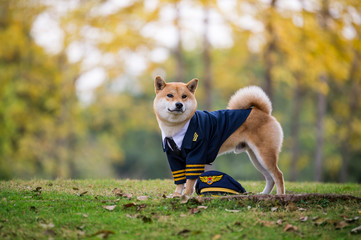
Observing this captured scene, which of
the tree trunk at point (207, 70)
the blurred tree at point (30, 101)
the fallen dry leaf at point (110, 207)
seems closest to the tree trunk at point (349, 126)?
the tree trunk at point (207, 70)

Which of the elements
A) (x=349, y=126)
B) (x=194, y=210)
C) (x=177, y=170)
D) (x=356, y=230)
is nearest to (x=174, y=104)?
Answer: (x=177, y=170)

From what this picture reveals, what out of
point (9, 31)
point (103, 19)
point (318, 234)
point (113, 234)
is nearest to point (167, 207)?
point (113, 234)

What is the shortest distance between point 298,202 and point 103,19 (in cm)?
757

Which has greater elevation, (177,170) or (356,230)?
(177,170)

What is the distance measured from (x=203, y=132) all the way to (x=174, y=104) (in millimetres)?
586

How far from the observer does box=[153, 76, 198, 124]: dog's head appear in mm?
5066

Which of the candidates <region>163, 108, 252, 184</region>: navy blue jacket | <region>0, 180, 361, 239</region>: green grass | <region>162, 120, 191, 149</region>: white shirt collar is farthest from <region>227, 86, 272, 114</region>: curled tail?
<region>0, 180, 361, 239</region>: green grass

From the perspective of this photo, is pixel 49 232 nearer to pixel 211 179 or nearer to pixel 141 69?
pixel 211 179

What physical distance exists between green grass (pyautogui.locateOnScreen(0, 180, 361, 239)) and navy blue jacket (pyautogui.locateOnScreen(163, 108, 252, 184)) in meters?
0.62

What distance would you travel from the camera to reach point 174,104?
5035 mm

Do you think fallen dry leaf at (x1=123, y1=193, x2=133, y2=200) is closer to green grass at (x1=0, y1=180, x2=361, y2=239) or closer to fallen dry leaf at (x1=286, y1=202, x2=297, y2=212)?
green grass at (x1=0, y1=180, x2=361, y2=239)

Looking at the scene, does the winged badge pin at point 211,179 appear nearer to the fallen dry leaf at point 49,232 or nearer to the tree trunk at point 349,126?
the fallen dry leaf at point 49,232

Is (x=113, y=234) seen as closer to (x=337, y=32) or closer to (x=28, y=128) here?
(x=337, y=32)

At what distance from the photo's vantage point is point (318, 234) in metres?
3.54
